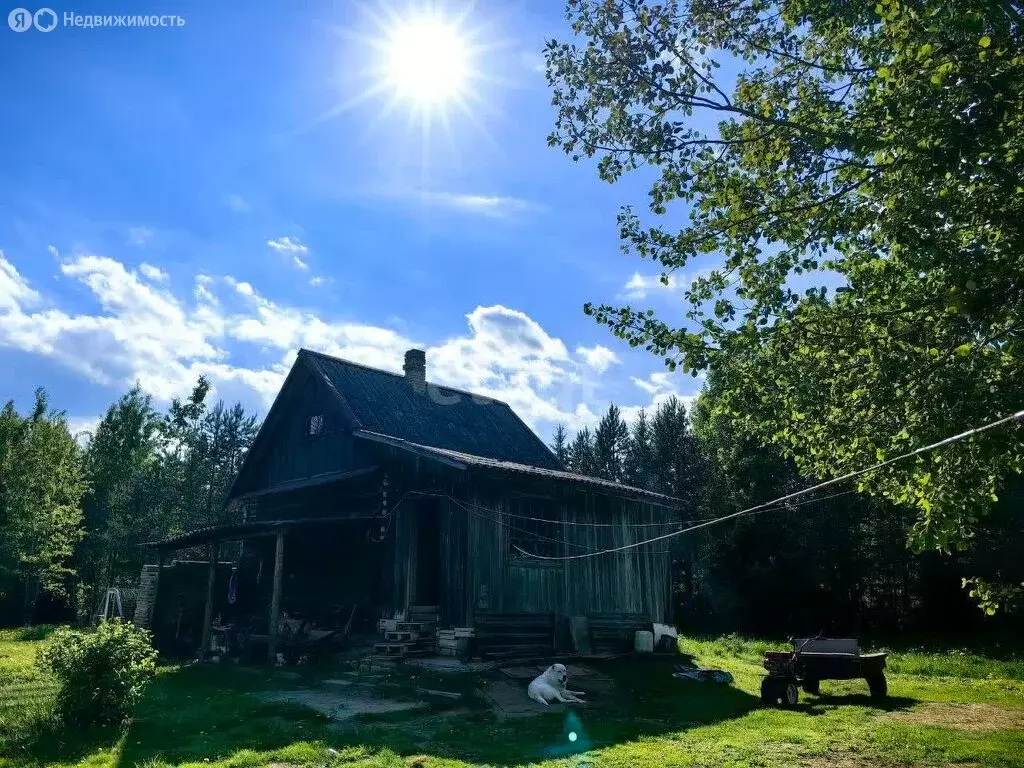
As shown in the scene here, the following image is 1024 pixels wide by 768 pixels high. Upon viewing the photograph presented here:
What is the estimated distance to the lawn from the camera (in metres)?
8.49

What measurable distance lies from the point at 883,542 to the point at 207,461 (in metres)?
46.8

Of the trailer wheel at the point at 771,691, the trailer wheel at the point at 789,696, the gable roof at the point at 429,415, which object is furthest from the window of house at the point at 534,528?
the trailer wheel at the point at 789,696

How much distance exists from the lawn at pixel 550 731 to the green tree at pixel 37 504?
19.3 metres

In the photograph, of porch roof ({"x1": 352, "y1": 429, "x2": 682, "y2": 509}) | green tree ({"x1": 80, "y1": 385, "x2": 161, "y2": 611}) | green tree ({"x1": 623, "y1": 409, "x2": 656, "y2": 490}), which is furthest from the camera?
green tree ({"x1": 623, "y1": 409, "x2": 656, "y2": 490})

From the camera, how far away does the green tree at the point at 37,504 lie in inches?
1229

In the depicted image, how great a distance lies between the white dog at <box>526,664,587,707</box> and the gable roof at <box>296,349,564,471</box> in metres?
7.44

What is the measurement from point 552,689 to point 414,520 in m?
5.89

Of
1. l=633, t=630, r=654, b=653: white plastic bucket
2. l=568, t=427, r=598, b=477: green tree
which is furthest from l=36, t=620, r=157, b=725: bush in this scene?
l=568, t=427, r=598, b=477: green tree

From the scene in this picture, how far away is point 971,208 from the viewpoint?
314 inches

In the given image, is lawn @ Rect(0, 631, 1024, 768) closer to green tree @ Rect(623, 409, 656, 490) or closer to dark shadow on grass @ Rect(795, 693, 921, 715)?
dark shadow on grass @ Rect(795, 693, 921, 715)

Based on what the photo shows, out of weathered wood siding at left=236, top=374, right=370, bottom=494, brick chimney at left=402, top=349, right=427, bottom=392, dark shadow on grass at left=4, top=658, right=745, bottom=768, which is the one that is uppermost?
brick chimney at left=402, top=349, right=427, bottom=392

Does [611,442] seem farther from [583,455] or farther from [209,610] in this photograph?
[209,610]

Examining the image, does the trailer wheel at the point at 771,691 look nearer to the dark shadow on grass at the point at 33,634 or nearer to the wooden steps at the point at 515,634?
the wooden steps at the point at 515,634

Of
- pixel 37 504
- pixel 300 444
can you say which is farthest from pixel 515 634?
pixel 37 504
